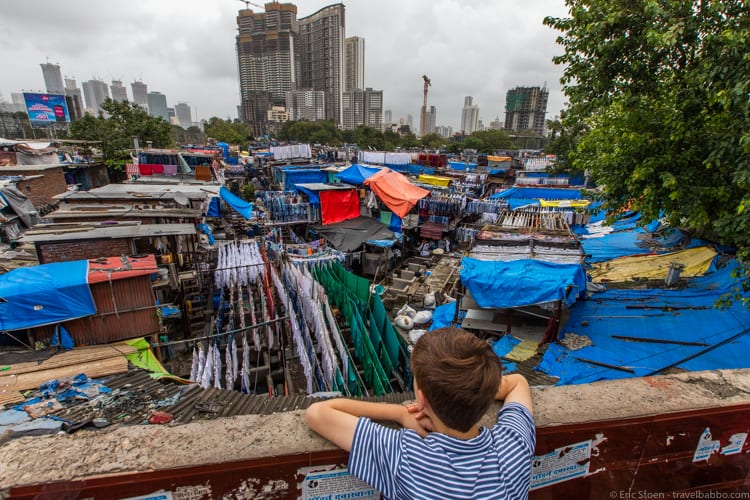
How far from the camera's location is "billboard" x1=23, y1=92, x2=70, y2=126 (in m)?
35.7

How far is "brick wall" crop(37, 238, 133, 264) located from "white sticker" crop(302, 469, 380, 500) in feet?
28.8

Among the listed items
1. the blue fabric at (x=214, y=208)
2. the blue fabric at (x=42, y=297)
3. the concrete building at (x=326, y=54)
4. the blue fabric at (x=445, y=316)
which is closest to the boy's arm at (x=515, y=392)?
the blue fabric at (x=42, y=297)

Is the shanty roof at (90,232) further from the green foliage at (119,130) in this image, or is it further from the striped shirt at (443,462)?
the green foliage at (119,130)

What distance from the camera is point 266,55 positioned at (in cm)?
10756

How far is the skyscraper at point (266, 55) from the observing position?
4050 inches

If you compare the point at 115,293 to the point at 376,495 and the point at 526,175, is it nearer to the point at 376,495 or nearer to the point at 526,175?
the point at 376,495

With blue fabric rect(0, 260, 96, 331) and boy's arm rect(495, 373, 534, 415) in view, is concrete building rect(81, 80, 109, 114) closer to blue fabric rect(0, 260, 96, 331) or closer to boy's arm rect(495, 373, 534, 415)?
blue fabric rect(0, 260, 96, 331)

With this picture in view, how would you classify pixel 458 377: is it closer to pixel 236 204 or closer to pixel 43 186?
pixel 236 204

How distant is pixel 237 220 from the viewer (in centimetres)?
2423

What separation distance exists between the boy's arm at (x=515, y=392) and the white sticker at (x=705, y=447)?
1013 mm

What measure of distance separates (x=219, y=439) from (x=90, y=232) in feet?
29.2

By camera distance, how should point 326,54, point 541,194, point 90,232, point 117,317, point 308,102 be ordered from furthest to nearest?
point 308,102
point 326,54
point 541,194
point 90,232
point 117,317

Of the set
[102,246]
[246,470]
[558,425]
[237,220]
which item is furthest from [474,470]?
[237,220]

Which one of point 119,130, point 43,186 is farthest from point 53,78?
point 43,186
